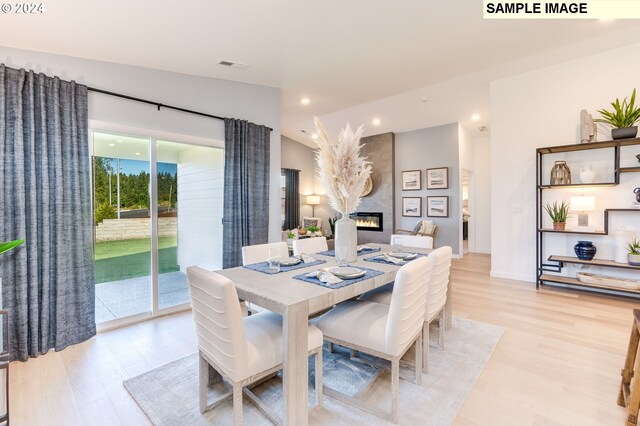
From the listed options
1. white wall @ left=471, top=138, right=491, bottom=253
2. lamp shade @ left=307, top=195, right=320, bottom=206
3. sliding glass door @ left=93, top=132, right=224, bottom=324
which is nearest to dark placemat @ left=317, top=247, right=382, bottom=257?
sliding glass door @ left=93, top=132, right=224, bottom=324

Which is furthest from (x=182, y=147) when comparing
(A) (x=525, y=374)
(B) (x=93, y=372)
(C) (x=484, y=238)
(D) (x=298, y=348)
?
(C) (x=484, y=238)

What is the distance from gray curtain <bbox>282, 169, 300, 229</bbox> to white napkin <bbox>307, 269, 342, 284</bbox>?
241 inches

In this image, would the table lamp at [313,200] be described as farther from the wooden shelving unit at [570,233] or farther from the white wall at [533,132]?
the wooden shelving unit at [570,233]

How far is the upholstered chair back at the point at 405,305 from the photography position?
1.56m

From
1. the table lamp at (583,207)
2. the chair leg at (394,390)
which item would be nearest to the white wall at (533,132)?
the table lamp at (583,207)

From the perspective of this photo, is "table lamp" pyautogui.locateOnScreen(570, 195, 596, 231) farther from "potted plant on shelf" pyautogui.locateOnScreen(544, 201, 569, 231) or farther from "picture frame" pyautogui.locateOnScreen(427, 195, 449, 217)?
"picture frame" pyautogui.locateOnScreen(427, 195, 449, 217)

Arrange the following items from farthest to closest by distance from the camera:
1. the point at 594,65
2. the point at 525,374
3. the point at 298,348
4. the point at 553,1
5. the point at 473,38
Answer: the point at 594,65 → the point at 473,38 → the point at 553,1 → the point at 525,374 → the point at 298,348

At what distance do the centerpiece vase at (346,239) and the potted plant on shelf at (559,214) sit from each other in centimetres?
334

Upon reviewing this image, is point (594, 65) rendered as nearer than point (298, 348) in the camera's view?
No

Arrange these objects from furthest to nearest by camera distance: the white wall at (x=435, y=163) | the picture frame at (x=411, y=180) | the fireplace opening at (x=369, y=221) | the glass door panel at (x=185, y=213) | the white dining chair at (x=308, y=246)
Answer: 1. the fireplace opening at (x=369, y=221)
2. the picture frame at (x=411, y=180)
3. the white wall at (x=435, y=163)
4. the glass door panel at (x=185, y=213)
5. the white dining chair at (x=308, y=246)

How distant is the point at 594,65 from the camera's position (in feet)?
12.6

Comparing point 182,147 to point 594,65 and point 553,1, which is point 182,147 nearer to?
point 553,1

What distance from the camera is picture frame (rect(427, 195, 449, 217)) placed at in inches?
258

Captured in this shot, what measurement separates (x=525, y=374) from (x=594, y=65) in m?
4.11
